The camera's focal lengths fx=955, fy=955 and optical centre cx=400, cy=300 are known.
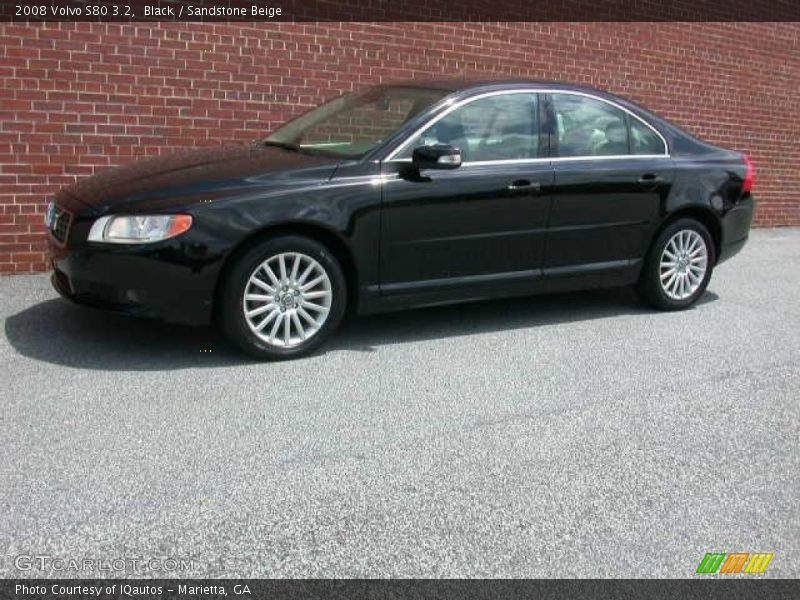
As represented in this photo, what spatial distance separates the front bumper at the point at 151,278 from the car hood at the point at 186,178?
0.77 ft

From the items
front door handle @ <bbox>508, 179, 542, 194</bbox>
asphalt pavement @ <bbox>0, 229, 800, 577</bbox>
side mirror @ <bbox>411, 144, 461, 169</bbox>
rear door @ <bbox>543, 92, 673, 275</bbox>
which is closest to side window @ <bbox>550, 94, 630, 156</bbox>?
rear door @ <bbox>543, 92, 673, 275</bbox>

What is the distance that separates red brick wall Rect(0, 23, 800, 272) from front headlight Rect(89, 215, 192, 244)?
8.44ft

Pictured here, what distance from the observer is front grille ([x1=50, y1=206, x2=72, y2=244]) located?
17.5 feet

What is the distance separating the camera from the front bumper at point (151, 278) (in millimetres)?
5062

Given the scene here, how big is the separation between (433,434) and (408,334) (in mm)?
1845

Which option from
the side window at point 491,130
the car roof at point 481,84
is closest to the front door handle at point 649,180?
the car roof at point 481,84

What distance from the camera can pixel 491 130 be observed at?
6152 millimetres

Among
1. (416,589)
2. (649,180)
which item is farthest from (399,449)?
(649,180)

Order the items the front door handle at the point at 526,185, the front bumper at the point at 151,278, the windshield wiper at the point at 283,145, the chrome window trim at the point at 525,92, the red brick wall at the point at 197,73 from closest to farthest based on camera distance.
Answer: the front bumper at the point at 151,278
the chrome window trim at the point at 525,92
the front door handle at the point at 526,185
the windshield wiper at the point at 283,145
the red brick wall at the point at 197,73

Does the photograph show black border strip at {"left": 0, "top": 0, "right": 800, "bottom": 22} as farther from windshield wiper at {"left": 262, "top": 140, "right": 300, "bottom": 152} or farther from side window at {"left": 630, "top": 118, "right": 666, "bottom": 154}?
side window at {"left": 630, "top": 118, "right": 666, "bottom": 154}

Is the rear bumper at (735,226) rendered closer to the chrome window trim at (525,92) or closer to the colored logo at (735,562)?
the chrome window trim at (525,92)

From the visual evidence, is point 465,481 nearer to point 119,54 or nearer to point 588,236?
point 588,236

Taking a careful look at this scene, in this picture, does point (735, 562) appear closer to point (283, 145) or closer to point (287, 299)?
point (287, 299)

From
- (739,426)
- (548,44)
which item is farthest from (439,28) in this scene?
(739,426)
